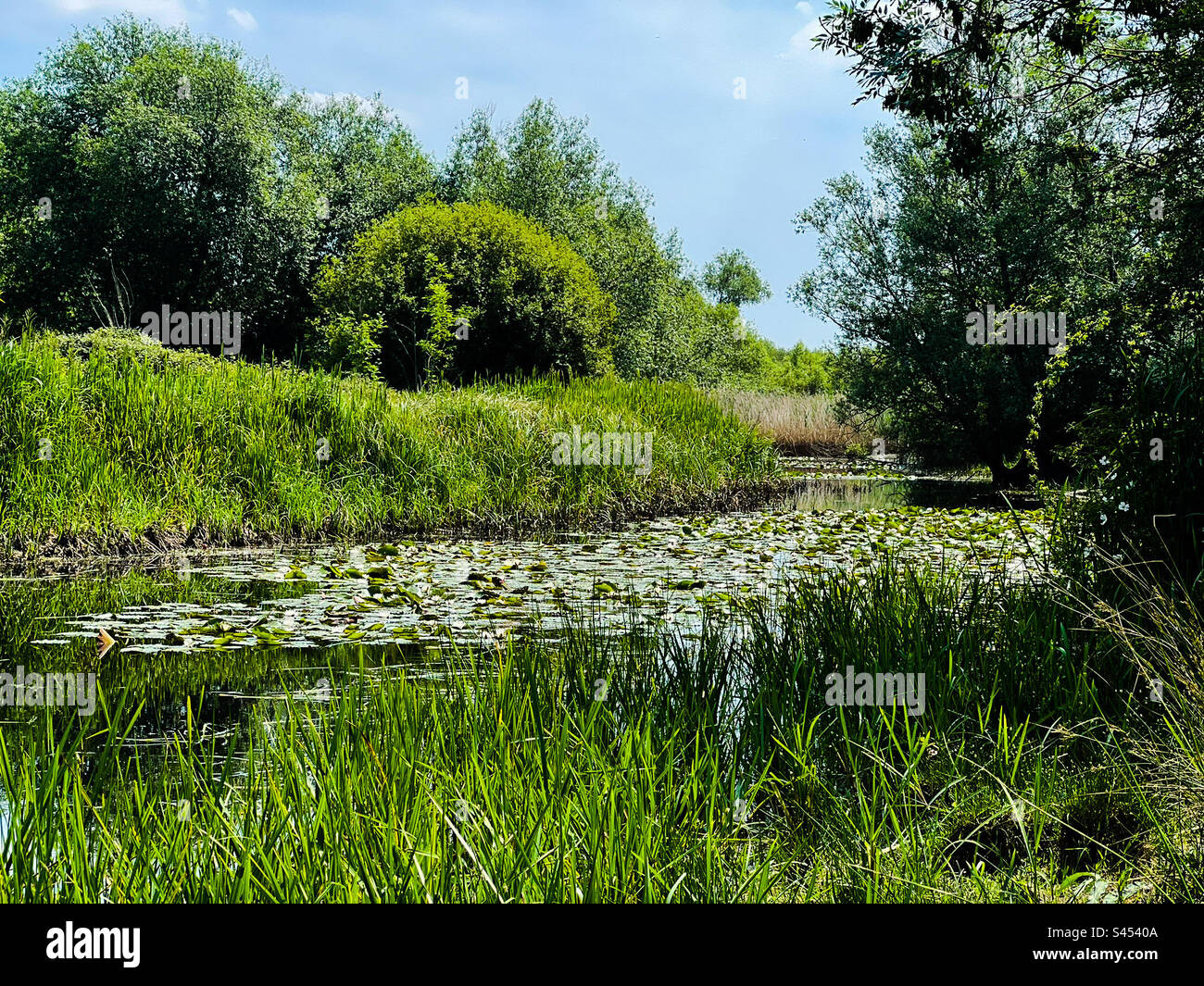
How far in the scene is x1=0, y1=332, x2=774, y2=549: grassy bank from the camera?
8.98 meters

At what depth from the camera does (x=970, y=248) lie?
2077cm

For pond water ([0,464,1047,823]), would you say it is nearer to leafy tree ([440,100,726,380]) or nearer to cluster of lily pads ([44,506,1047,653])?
cluster of lily pads ([44,506,1047,653])

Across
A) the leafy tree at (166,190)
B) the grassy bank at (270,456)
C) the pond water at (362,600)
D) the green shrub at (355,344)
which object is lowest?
the pond water at (362,600)

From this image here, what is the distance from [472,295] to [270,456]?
9971 mm

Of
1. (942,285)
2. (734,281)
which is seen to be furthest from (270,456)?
(734,281)

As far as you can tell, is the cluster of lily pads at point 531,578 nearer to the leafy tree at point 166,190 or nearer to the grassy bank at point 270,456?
the grassy bank at point 270,456

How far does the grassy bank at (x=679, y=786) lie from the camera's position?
2.37m

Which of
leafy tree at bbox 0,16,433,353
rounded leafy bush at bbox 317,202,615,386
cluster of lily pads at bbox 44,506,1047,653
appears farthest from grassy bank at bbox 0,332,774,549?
leafy tree at bbox 0,16,433,353

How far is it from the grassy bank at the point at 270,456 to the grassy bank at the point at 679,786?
482 centimetres

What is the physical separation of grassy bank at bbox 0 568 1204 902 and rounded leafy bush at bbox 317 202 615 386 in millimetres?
15414

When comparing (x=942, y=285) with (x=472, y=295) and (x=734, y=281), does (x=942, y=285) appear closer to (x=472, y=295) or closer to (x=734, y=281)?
(x=472, y=295)

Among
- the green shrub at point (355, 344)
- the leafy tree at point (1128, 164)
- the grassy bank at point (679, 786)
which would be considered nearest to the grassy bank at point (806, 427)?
the green shrub at point (355, 344)

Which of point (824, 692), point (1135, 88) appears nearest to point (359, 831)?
point (824, 692)
